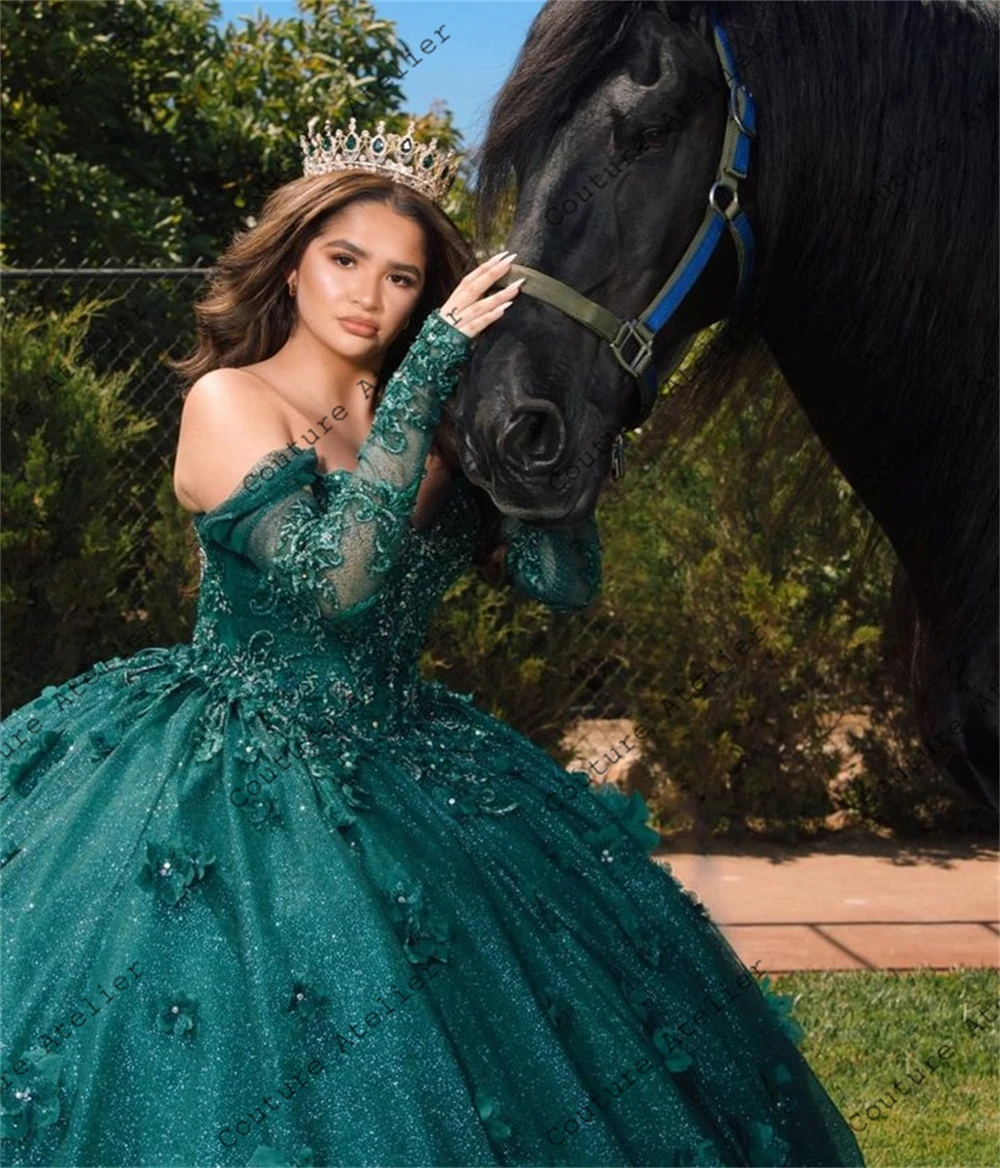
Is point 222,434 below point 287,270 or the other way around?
below

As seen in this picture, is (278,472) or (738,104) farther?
(278,472)

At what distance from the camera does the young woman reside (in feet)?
5.51

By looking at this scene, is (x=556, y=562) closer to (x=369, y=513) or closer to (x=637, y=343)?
(x=369, y=513)

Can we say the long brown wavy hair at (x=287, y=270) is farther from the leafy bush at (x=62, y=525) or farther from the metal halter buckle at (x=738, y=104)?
the leafy bush at (x=62, y=525)

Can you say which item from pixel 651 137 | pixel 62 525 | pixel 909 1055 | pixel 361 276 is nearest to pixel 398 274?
pixel 361 276

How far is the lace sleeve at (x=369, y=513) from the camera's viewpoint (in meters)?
1.95

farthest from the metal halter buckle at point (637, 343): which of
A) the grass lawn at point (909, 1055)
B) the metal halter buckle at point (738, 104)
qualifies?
the grass lawn at point (909, 1055)

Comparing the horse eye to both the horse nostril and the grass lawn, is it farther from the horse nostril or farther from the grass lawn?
the grass lawn

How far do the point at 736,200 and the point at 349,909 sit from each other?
94 cm

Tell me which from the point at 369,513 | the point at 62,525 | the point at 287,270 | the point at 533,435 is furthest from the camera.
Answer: the point at 62,525

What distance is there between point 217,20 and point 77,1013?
626cm

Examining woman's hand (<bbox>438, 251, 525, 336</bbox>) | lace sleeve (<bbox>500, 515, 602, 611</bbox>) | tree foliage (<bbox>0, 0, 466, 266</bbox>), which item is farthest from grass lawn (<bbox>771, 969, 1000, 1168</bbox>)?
tree foliage (<bbox>0, 0, 466, 266</bbox>)

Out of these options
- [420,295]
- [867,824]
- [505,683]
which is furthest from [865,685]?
[420,295]

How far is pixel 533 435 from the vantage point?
1.66 m
